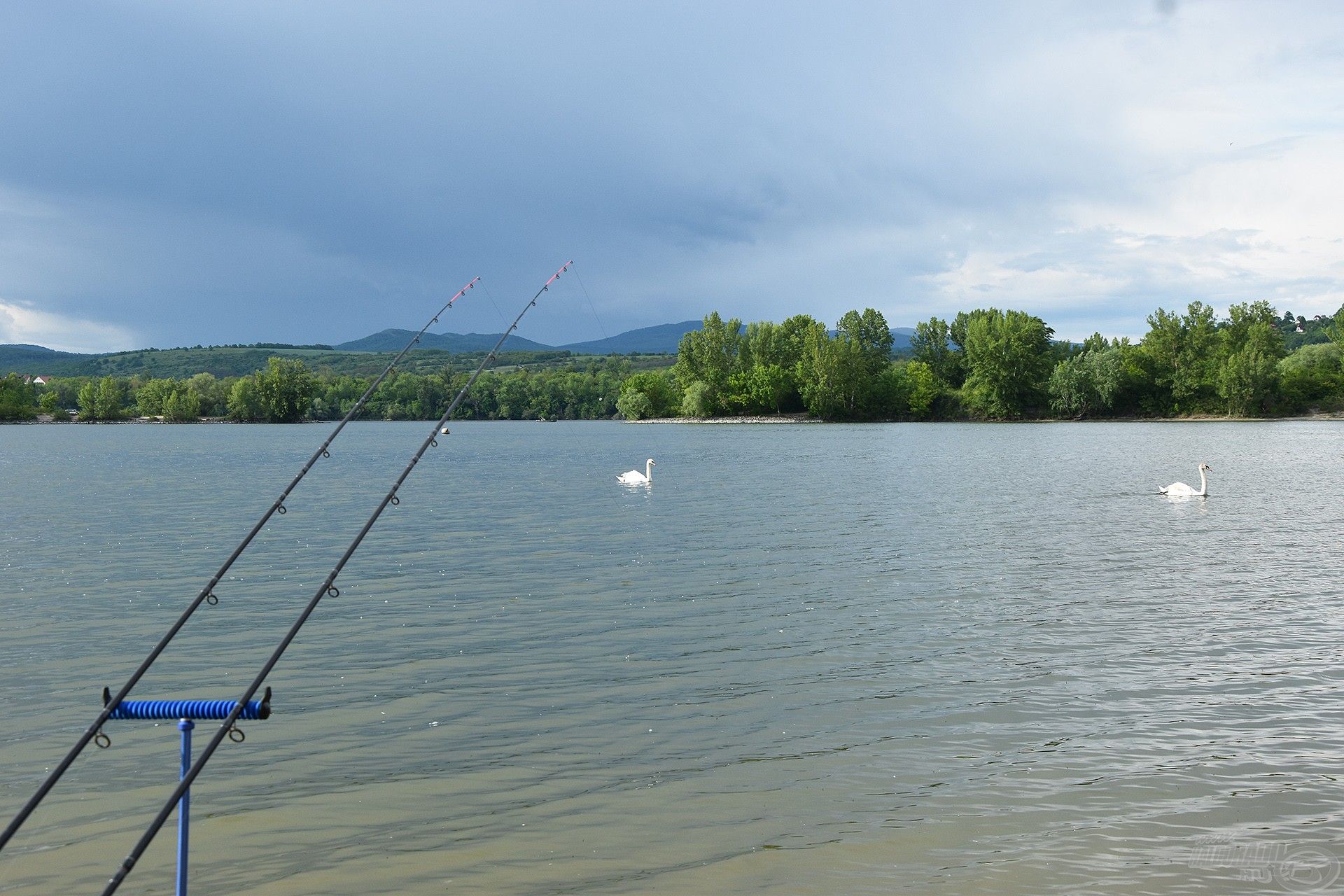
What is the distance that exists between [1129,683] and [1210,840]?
157 inches

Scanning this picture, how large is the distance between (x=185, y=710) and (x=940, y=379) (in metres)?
156

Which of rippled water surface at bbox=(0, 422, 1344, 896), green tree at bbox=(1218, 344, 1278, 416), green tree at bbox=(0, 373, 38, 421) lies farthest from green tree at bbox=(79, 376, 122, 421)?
green tree at bbox=(1218, 344, 1278, 416)

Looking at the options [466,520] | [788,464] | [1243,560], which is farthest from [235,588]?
[788,464]

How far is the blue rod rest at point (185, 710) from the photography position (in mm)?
5004

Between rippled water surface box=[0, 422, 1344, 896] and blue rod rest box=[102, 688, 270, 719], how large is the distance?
2.14 metres

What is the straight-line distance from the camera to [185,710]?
5090mm

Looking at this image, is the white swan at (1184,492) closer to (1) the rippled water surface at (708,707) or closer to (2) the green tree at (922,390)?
(1) the rippled water surface at (708,707)

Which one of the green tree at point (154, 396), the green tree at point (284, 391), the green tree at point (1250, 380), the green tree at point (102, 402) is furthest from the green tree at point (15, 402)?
the green tree at point (1250, 380)

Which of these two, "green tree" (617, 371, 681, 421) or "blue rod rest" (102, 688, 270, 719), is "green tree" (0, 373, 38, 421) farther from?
"blue rod rest" (102, 688, 270, 719)

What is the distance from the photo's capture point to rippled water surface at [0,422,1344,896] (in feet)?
22.9

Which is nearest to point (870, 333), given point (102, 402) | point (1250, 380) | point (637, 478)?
point (1250, 380)

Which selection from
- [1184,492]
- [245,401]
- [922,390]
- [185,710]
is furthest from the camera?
[245,401]

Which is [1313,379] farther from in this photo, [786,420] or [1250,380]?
[786,420]

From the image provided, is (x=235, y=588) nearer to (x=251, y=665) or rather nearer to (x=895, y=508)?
(x=251, y=665)
